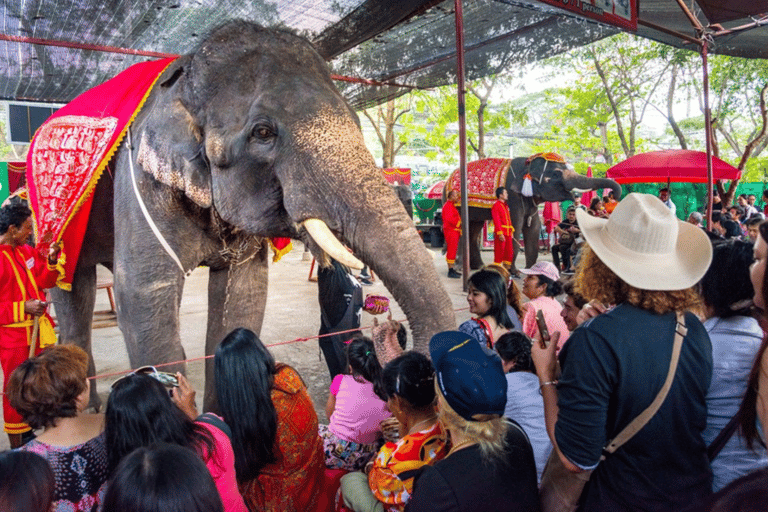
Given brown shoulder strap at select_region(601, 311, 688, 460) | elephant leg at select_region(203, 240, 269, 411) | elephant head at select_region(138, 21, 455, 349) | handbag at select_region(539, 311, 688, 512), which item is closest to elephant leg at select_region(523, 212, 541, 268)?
elephant leg at select_region(203, 240, 269, 411)

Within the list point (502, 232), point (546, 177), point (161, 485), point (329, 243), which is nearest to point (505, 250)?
point (502, 232)

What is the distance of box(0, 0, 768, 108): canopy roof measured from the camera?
513 centimetres

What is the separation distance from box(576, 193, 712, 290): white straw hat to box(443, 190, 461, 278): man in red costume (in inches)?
355

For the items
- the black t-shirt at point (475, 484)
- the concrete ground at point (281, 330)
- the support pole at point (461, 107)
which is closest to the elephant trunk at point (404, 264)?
the black t-shirt at point (475, 484)

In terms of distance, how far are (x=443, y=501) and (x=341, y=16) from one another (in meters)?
4.95

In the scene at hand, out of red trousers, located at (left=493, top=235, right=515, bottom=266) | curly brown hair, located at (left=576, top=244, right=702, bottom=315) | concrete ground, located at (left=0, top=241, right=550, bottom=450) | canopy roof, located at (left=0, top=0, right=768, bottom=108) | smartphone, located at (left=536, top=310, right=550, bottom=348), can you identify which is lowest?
concrete ground, located at (left=0, top=241, right=550, bottom=450)

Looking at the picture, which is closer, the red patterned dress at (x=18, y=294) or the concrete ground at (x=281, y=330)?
the red patterned dress at (x=18, y=294)

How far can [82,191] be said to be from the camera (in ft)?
10.8

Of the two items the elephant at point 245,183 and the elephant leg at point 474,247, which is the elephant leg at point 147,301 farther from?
the elephant leg at point 474,247

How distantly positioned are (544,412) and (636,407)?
0.33m

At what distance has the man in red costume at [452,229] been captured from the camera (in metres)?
11.0

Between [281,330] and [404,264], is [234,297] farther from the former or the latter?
[281,330]

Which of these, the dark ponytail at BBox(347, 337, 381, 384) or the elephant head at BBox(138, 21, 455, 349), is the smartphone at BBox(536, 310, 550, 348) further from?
the dark ponytail at BBox(347, 337, 381, 384)

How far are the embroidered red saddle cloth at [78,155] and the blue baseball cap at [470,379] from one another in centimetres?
228
